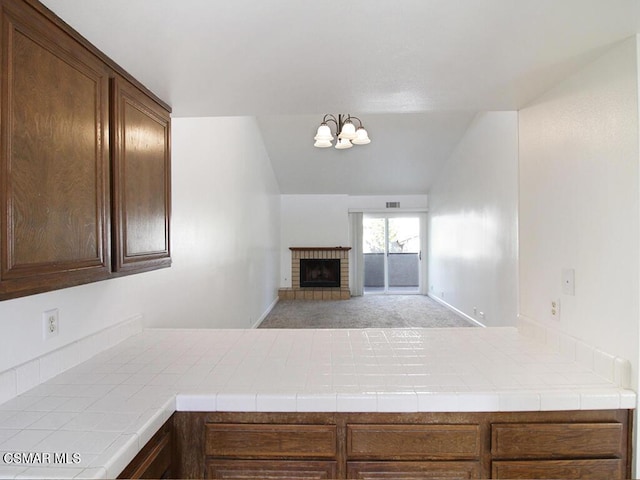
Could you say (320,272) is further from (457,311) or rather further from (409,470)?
(409,470)

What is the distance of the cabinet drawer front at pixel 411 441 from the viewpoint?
1.22m

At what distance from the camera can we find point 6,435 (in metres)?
0.99

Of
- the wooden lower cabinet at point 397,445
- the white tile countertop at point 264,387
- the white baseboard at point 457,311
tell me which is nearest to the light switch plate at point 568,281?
the white tile countertop at point 264,387

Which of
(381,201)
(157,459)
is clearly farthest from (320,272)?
(157,459)

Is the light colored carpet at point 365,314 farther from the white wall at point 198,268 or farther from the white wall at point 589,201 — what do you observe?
the white wall at point 589,201

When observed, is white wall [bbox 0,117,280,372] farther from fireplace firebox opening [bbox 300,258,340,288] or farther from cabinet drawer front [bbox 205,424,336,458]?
fireplace firebox opening [bbox 300,258,340,288]

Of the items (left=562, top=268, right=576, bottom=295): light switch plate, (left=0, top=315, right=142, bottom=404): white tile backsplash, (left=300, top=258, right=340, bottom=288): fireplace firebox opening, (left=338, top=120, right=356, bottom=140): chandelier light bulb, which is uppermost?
(left=338, top=120, right=356, bottom=140): chandelier light bulb

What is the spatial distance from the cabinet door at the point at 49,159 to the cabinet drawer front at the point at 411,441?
1034 millimetres

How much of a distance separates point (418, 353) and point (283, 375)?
0.62 metres

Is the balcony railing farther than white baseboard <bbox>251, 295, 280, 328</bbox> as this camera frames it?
Yes

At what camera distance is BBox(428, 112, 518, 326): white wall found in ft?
13.9

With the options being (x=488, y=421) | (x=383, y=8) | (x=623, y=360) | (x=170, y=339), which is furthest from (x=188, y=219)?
(x=623, y=360)

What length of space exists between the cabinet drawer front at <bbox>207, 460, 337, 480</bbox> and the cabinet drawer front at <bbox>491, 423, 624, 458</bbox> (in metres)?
0.58

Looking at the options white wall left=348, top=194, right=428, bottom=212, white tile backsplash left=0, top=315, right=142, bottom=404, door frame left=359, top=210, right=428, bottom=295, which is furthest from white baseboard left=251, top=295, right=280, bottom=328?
white tile backsplash left=0, top=315, right=142, bottom=404
